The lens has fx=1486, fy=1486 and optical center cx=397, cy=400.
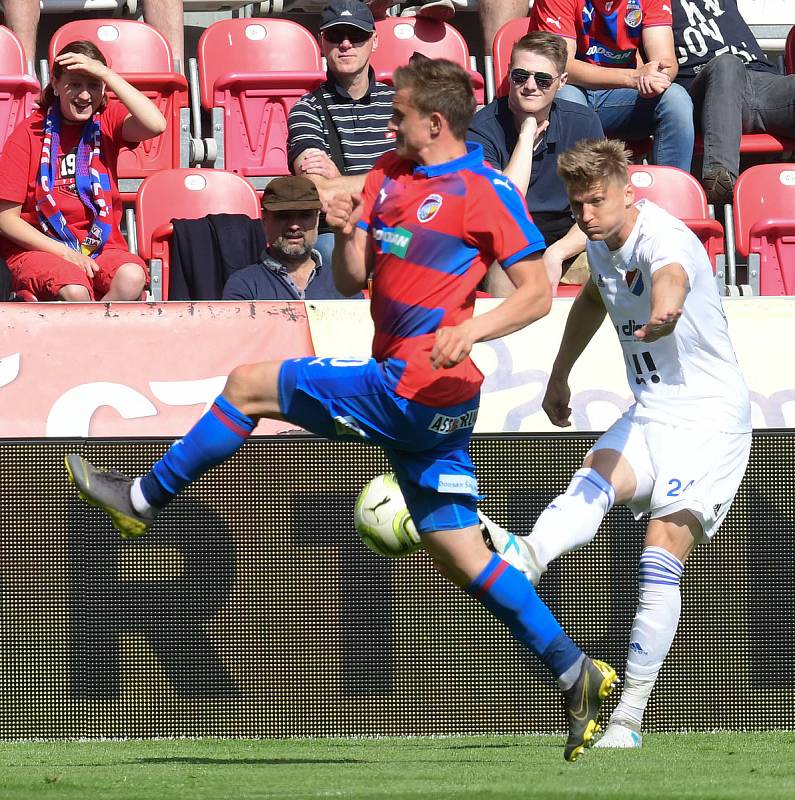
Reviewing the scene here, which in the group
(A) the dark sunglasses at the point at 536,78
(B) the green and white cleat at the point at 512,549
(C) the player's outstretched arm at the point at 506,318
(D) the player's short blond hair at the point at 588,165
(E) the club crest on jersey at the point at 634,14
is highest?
(D) the player's short blond hair at the point at 588,165

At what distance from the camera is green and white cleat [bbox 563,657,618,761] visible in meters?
4.87

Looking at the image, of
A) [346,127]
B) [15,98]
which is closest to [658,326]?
[346,127]

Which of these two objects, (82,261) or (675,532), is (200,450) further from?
(82,261)

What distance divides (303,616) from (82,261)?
2707mm

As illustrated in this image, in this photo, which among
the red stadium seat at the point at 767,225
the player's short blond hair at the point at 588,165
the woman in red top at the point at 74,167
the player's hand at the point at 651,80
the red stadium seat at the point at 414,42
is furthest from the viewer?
the red stadium seat at the point at 414,42

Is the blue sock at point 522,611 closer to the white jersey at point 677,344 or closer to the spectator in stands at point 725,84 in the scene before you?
the white jersey at point 677,344

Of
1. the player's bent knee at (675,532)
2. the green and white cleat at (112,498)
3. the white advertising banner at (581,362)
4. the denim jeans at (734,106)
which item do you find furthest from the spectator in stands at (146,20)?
the player's bent knee at (675,532)

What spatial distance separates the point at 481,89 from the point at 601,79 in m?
1.02

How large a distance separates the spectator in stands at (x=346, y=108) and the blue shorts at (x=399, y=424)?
12.3ft

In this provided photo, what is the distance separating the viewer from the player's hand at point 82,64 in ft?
25.6

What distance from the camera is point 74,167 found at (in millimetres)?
8180

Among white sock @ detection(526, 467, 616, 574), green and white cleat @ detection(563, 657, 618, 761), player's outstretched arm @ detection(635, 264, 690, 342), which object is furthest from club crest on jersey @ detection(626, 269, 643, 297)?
green and white cleat @ detection(563, 657, 618, 761)

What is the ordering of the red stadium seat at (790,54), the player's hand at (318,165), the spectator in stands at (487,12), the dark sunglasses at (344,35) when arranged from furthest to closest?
the red stadium seat at (790,54), the spectator in stands at (487,12), the dark sunglasses at (344,35), the player's hand at (318,165)

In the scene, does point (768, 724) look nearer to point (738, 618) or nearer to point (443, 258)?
point (738, 618)
